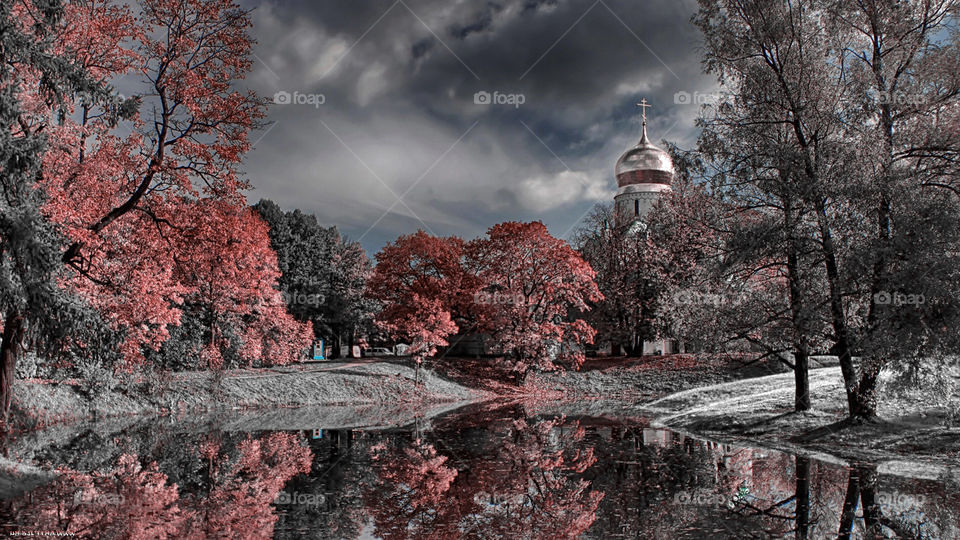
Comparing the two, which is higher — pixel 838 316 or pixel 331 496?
pixel 838 316

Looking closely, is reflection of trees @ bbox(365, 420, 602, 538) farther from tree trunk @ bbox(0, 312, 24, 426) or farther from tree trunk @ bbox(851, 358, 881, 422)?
tree trunk @ bbox(0, 312, 24, 426)

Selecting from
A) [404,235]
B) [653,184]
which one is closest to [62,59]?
[404,235]

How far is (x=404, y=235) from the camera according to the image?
3831 cm

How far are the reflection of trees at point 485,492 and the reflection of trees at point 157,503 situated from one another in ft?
4.98

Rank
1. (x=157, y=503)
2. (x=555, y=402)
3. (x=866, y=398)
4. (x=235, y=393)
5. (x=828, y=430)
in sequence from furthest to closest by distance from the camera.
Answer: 1. (x=555, y=402)
2. (x=235, y=393)
3. (x=828, y=430)
4. (x=866, y=398)
5. (x=157, y=503)

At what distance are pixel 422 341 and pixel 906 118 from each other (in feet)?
70.3

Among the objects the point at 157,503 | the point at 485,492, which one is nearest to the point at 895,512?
the point at 485,492

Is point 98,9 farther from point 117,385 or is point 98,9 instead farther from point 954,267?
point 954,267

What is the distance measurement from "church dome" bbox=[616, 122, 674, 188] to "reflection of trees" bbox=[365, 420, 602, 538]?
163 feet

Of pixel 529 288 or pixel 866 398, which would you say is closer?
pixel 866 398

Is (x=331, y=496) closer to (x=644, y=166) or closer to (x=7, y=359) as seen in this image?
(x=7, y=359)

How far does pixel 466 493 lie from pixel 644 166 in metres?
55.1

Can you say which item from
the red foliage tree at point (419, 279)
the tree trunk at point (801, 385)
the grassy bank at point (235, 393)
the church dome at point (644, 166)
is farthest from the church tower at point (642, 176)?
the tree trunk at point (801, 385)

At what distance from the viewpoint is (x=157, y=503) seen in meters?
7.92
